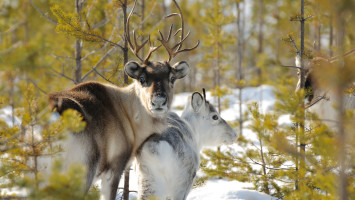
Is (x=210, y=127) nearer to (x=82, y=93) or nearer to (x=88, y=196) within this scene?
(x=82, y=93)

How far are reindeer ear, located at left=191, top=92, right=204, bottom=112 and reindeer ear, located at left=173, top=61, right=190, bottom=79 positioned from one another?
2.44ft

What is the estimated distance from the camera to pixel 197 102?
19.2 ft

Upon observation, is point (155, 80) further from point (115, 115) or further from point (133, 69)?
point (115, 115)

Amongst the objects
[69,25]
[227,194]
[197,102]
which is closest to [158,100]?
[197,102]

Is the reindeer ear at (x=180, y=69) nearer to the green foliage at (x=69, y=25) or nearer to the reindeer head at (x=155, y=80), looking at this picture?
the reindeer head at (x=155, y=80)

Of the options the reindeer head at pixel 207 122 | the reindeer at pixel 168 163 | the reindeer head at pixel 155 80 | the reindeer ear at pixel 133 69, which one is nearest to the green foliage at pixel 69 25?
the reindeer head at pixel 155 80

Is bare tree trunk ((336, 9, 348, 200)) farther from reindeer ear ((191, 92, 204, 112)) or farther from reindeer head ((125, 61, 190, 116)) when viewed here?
reindeer ear ((191, 92, 204, 112))

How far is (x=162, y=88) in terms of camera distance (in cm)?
462

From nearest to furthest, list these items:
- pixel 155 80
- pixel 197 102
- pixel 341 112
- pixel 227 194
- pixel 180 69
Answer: pixel 341 112 → pixel 155 80 → pixel 180 69 → pixel 197 102 → pixel 227 194

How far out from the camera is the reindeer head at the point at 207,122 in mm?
5914

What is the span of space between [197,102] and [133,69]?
4.81ft

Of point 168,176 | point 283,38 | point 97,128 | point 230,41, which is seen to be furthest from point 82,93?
point 230,41

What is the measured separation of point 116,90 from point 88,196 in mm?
2248

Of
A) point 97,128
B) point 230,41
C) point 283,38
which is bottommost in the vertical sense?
point 97,128
